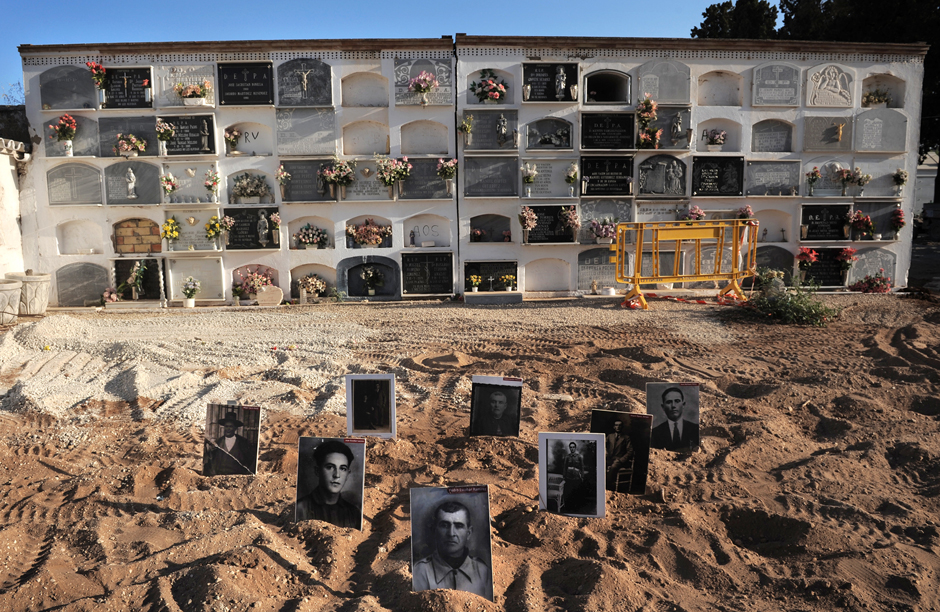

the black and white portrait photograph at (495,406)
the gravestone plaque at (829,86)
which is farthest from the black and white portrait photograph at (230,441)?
the gravestone plaque at (829,86)

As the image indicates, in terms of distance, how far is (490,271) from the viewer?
12.5 meters

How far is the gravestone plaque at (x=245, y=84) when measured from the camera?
11820 mm

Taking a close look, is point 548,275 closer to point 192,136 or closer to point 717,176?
point 717,176

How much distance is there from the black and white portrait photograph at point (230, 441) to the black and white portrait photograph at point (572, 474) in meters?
1.85

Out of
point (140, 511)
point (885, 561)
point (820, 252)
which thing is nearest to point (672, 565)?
point (885, 561)

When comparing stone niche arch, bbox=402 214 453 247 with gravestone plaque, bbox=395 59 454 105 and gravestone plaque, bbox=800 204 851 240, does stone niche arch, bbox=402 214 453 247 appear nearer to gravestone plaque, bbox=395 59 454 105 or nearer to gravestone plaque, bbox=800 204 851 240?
gravestone plaque, bbox=395 59 454 105

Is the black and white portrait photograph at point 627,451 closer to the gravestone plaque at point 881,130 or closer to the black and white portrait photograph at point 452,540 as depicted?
the black and white portrait photograph at point 452,540

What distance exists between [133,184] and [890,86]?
617 inches

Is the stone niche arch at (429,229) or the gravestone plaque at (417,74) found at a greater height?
the gravestone plaque at (417,74)

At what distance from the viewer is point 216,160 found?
11961 millimetres

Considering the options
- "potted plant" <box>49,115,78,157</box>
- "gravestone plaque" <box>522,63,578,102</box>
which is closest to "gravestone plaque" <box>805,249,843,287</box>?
"gravestone plaque" <box>522,63,578,102</box>

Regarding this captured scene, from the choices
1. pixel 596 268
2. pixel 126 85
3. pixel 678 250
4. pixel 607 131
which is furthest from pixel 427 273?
pixel 126 85

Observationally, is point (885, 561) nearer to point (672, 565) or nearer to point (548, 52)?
point (672, 565)

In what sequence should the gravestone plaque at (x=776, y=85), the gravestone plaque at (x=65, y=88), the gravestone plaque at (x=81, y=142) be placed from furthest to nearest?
the gravestone plaque at (x=776, y=85) → the gravestone plaque at (x=81, y=142) → the gravestone plaque at (x=65, y=88)
